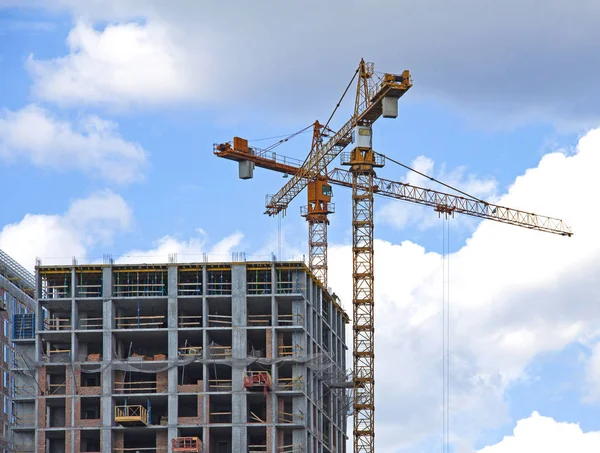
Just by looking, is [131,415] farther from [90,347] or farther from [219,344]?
[219,344]

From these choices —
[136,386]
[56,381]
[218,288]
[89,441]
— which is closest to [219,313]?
[218,288]

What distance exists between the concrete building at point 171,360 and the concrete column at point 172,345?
97 millimetres

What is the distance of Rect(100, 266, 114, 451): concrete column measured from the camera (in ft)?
524

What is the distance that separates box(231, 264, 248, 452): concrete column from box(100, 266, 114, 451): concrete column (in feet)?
38.6

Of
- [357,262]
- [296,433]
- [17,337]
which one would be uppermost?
[357,262]

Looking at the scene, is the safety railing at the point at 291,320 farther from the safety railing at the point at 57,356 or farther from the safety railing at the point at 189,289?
the safety railing at the point at 57,356

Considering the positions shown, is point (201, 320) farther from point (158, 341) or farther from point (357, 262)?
point (357, 262)

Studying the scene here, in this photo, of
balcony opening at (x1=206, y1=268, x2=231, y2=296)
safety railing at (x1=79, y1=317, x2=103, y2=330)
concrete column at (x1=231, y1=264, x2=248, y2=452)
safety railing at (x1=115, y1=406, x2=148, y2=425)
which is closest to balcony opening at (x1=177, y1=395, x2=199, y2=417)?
safety railing at (x1=115, y1=406, x2=148, y2=425)

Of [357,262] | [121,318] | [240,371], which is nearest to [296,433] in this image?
[240,371]

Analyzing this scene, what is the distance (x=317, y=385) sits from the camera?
561 feet

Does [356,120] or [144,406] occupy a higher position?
[356,120]

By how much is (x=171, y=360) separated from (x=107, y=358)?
6.24 metres

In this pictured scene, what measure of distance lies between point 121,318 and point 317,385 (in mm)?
21752

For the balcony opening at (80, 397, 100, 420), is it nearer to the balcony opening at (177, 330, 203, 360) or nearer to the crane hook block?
the balcony opening at (177, 330, 203, 360)
